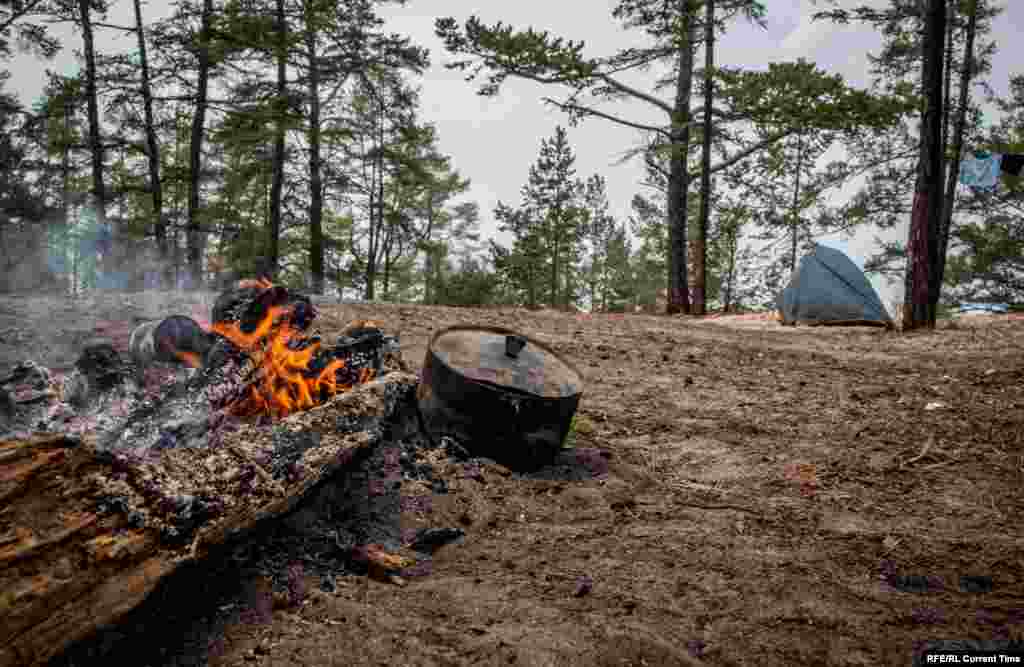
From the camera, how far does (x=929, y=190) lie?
9.84 meters

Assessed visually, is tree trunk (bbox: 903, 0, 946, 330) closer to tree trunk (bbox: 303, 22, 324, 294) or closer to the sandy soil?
the sandy soil

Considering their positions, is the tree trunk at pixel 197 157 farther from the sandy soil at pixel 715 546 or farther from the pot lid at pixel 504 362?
the pot lid at pixel 504 362

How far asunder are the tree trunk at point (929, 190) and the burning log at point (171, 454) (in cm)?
985

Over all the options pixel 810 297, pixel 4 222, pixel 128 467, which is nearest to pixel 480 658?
pixel 128 467

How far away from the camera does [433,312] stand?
31.4 feet

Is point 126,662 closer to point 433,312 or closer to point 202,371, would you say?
point 202,371

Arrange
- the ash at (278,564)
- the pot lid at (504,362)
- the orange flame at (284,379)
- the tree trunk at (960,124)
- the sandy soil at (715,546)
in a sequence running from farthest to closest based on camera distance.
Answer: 1. the tree trunk at (960,124)
2. the pot lid at (504,362)
3. the orange flame at (284,379)
4. the sandy soil at (715,546)
5. the ash at (278,564)

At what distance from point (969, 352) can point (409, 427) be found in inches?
301

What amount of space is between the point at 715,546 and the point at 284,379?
8.89 feet

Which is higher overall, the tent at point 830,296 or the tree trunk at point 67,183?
the tree trunk at point 67,183

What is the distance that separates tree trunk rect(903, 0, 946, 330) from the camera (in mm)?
9719

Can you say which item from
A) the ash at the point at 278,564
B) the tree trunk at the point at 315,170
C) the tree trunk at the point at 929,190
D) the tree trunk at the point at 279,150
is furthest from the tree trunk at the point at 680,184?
the ash at the point at 278,564

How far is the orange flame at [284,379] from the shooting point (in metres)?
3.63

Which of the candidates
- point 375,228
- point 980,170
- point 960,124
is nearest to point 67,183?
point 375,228
